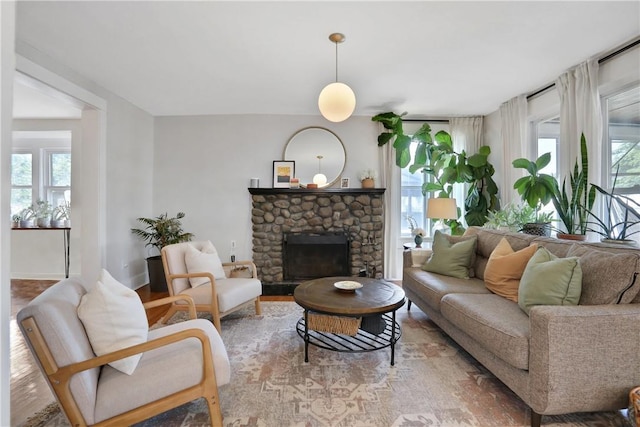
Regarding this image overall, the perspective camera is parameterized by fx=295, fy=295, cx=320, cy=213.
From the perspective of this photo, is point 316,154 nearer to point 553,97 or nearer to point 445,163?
point 445,163

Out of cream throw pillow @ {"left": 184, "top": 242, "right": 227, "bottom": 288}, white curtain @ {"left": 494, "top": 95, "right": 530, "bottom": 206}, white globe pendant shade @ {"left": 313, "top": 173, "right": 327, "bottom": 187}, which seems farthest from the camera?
white globe pendant shade @ {"left": 313, "top": 173, "right": 327, "bottom": 187}

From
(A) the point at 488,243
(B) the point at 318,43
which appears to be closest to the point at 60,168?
(B) the point at 318,43

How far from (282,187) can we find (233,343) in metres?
2.52

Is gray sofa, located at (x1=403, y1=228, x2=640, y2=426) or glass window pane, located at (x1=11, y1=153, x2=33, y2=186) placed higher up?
glass window pane, located at (x1=11, y1=153, x2=33, y2=186)

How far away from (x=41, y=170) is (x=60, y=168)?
29 centimetres

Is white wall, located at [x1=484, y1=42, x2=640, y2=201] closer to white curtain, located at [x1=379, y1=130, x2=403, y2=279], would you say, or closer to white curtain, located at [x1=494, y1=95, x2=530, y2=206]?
white curtain, located at [x1=494, y1=95, x2=530, y2=206]

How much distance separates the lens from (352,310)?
204cm

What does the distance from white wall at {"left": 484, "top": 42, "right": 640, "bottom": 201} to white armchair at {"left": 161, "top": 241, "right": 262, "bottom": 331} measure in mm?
3852

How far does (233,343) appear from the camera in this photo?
2.53m

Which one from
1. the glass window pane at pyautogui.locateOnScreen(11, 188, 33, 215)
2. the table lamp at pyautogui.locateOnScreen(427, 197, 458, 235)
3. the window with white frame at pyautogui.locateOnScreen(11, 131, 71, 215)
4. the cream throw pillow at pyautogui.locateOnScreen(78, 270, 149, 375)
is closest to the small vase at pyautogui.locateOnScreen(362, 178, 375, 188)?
the table lamp at pyautogui.locateOnScreen(427, 197, 458, 235)

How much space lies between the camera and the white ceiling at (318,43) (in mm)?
2201

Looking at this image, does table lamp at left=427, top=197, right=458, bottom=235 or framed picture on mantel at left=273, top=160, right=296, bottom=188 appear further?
framed picture on mantel at left=273, top=160, right=296, bottom=188

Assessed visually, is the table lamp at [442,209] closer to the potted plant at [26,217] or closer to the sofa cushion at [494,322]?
the sofa cushion at [494,322]

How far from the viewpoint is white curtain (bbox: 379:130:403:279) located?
4.67 meters
